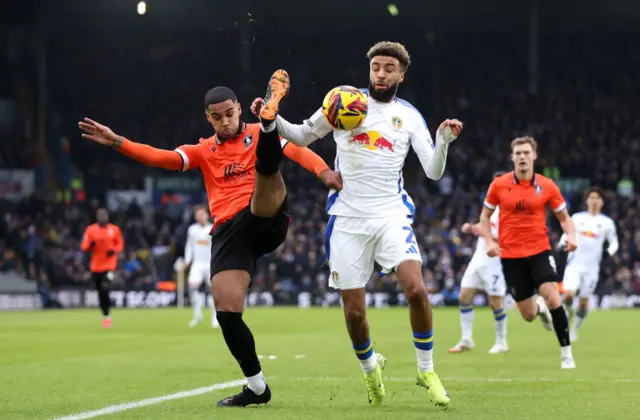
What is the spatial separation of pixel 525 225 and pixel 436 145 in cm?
515

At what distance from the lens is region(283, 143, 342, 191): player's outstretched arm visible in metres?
8.22

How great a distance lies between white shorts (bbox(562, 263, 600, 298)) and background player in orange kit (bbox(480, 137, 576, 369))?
531 cm

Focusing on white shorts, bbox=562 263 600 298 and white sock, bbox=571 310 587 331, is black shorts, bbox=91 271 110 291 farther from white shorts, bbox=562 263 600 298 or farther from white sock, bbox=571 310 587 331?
white sock, bbox=571 310 587 331

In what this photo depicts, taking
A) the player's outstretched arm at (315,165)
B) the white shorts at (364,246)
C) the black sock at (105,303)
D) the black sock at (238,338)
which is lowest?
the black sock at (105,303)

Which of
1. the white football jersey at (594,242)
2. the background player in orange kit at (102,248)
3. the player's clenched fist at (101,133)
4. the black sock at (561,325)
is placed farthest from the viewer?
the background player in orange kit at (102,248)

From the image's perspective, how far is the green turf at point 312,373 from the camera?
8133 mm

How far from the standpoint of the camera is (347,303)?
8.32 meters

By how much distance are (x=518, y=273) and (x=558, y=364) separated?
1.11 meters

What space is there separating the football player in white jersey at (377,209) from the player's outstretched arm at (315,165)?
149 mm

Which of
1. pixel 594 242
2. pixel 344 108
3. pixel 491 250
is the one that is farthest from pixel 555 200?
pixel 594 242

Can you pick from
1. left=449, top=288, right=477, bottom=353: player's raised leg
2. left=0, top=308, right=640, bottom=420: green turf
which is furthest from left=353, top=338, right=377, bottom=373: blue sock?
left=449, top=288, right=477, bottom=353: player's raised leg

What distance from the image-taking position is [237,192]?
8.59 m

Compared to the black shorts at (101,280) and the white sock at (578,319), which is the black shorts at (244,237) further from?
the black shorts at (101,280)

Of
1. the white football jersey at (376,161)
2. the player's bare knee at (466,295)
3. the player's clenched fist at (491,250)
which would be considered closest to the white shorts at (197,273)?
the player's bare knee at (466,295)
